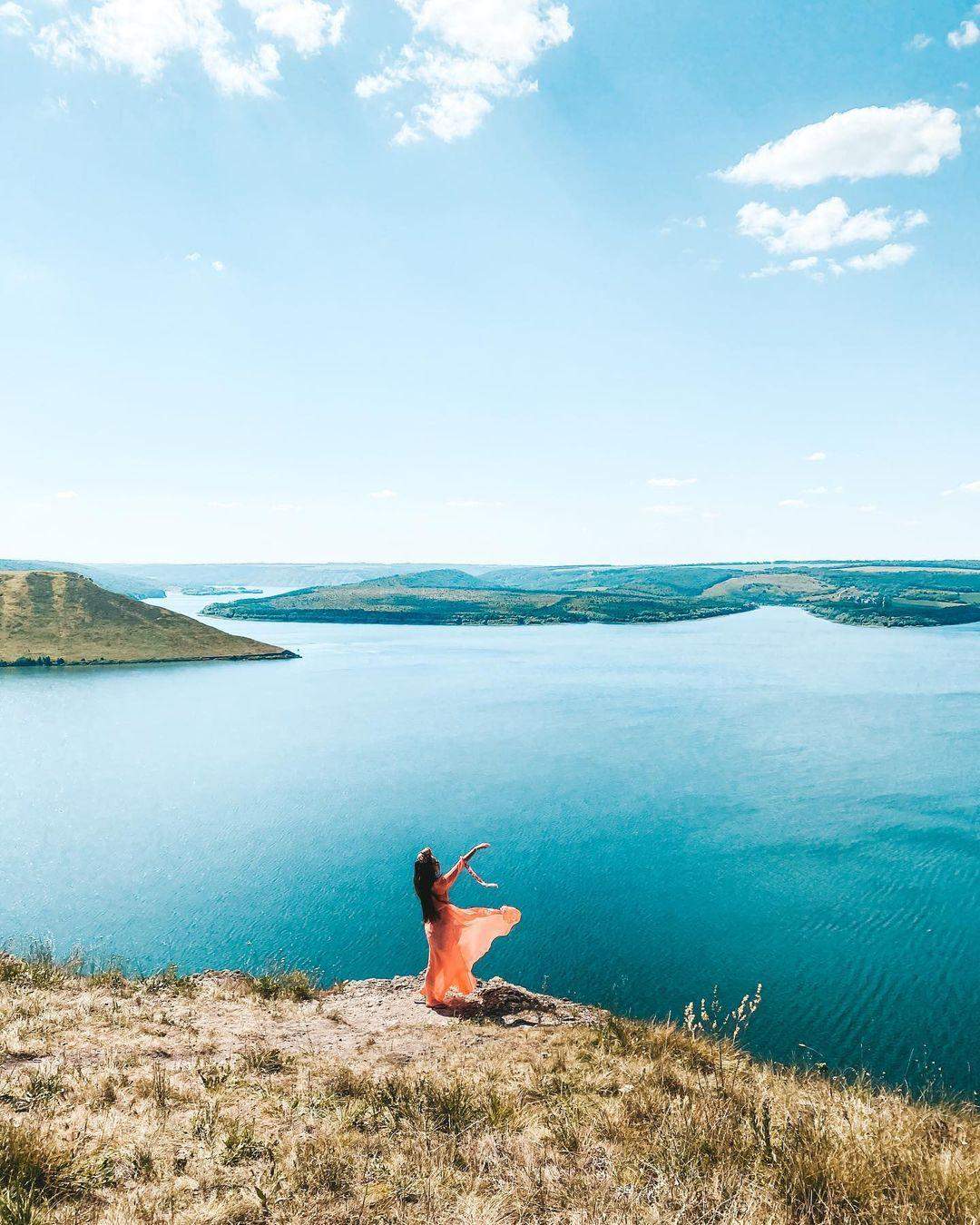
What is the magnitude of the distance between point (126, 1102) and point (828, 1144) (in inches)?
280

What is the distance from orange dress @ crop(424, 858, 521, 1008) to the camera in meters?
12.4

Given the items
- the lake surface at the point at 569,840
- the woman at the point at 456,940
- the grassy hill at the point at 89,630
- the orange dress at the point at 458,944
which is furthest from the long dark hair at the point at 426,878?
the grassy hill at the point at 89,630

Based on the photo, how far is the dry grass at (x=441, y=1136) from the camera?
485 cm

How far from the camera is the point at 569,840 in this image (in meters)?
28.9

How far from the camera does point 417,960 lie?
746 inches

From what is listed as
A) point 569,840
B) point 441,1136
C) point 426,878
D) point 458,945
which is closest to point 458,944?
point 458,945

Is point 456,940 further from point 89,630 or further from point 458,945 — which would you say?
point 89,630

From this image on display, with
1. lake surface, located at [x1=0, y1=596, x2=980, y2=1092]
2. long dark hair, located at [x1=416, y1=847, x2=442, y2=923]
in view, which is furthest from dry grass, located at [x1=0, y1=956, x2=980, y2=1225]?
lake surface, located at [x1=0, y1=596, x2=980, y2=1092]

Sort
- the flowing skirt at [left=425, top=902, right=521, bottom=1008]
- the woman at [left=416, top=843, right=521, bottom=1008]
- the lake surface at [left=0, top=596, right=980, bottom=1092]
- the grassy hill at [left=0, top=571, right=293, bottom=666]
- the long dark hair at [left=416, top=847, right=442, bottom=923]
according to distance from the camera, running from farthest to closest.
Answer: the grassy hill at [left=0, top=571, right=293, bottom=666]
the lake surface at [left=0, top=596, right=980, bottom=1092]
the flowing skirt at [left=425, top=902, right=521, bottom=1008]
the woman at [left=416, top=843, right=521, bottom=1008]
the long dark hair at [left=416, top=847, right=442, bottom=923]

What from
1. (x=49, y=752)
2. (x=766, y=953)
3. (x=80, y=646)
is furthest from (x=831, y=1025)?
(x=80, y=646)

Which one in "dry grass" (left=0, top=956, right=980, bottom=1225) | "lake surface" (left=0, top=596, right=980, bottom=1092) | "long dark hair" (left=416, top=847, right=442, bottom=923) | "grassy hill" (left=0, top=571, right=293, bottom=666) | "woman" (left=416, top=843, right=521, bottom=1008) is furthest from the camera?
"grassy hill" (left=0, top=571, right=293, bottom=666)

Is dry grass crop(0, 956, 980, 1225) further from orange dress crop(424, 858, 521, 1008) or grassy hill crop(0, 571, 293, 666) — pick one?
grassy hill crop(0, 571, 293, 666)

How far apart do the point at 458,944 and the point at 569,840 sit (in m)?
17.3

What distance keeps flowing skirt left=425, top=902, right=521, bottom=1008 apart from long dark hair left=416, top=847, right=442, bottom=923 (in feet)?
1.91
